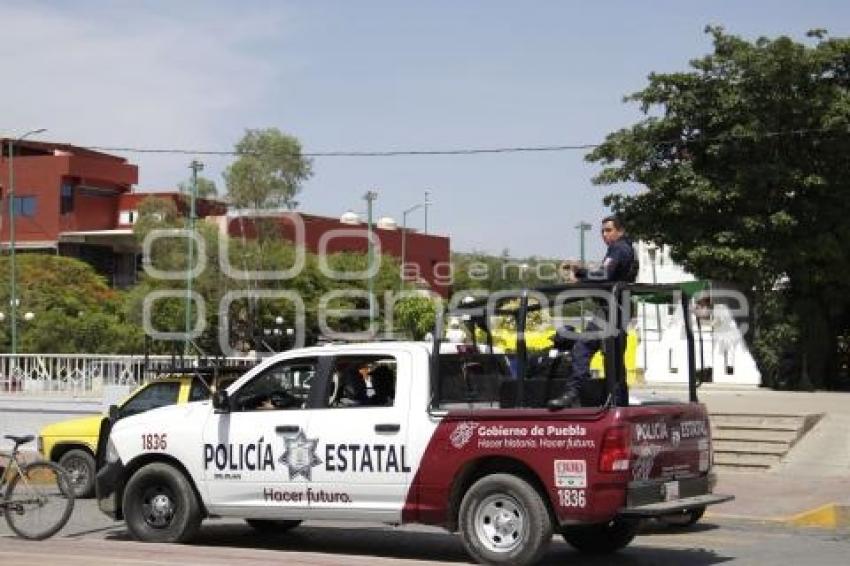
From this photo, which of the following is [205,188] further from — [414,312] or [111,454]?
[111,454]

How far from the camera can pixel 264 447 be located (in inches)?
424

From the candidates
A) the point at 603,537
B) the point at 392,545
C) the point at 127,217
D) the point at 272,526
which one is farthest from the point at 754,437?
the point at 127,217

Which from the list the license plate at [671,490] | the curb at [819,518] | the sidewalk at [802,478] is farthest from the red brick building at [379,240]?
the license plate at [671,490]

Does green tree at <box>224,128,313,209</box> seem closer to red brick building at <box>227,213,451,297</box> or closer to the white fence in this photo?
red brick building at <box>227,213,451,297</box>

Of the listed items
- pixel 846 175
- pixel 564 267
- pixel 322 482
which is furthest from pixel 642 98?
pixel 322 482

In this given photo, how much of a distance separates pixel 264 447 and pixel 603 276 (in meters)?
3.41

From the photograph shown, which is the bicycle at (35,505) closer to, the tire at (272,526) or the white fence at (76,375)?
the tire at (272,526)

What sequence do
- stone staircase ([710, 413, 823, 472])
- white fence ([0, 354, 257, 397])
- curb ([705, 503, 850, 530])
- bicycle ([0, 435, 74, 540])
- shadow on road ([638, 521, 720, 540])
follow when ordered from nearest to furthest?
bicycle ([0, 435, 74, 540]), shadow on road ([638, 521, 720, 540]), curb ([705, 503, 850, 530]), stone staircase ([710, 413, 823, 472]), white fence ([0, 354, 257, 397])

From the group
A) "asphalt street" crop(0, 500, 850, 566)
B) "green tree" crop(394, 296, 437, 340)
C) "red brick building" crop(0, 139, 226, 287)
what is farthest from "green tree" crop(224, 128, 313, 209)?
"asphalt street" crop(0, 500, 850, 566)

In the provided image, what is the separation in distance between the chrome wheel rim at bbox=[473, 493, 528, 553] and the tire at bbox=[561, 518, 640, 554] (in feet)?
4.43

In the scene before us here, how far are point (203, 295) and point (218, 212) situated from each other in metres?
12.0

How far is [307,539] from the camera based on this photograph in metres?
12.0

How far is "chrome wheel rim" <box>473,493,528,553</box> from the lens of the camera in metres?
9.46

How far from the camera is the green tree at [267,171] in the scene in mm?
50438
